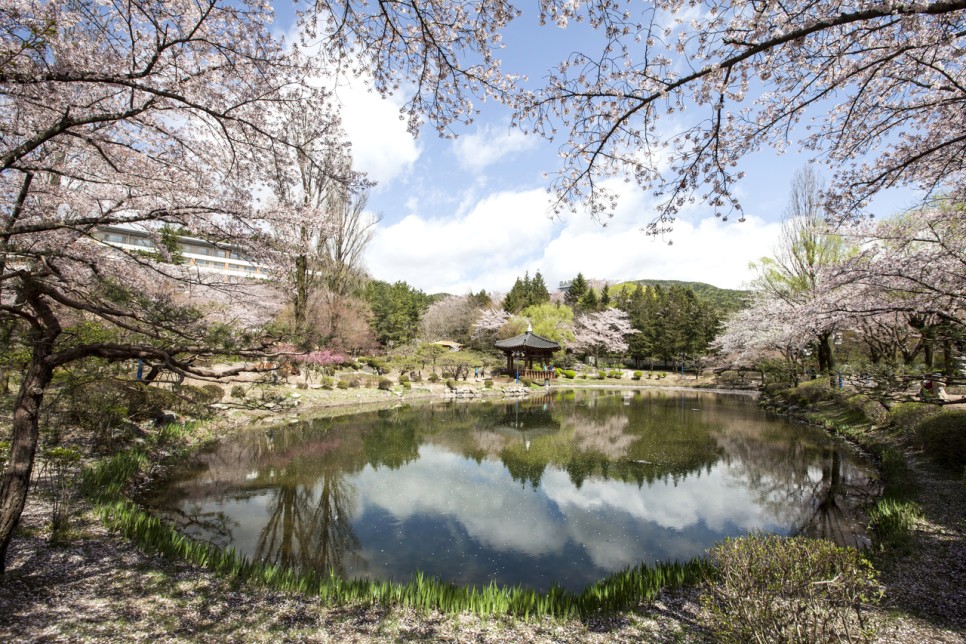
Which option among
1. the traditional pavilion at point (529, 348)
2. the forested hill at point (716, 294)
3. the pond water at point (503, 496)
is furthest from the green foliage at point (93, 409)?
the forested hill at point (716, 294)

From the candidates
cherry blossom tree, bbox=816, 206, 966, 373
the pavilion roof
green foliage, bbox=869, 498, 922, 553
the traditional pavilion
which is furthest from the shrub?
the traditional pavilion

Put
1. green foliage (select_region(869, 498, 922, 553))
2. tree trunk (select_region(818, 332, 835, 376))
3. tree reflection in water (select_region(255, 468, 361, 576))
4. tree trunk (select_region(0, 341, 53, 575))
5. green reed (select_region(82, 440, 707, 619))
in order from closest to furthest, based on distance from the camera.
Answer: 1. tree trunk (select_region(0, 341, 53, 575))
2. green reed (select_region(82, 440, 707, 619))
3. green foliage (select_region(869, 498, 922, 553))
4. tree reflection in water (select_region(255, 468, 361, 576))
5. tree trunk (select_region(818, 332, 835, 376))

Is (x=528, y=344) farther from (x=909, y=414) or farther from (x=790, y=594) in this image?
(x=790, y=594)

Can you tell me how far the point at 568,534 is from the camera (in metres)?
5.20

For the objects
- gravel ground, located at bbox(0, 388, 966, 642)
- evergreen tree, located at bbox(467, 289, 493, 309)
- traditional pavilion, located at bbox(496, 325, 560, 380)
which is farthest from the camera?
evergreen tree, located at bbox(467, 289, 493, 309)

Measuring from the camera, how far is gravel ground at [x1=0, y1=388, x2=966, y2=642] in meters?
2.58

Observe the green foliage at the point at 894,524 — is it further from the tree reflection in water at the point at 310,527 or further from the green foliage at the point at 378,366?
the green foliage at the point at 378,366

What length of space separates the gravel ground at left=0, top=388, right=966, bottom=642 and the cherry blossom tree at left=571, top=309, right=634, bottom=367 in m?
29.6

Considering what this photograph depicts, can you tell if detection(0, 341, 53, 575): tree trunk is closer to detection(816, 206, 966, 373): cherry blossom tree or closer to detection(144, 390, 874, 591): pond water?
detection(144, 390, 874, 591): pond water

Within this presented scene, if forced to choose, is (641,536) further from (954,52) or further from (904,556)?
(954,52)

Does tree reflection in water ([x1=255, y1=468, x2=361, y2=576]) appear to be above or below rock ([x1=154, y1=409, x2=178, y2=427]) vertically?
below

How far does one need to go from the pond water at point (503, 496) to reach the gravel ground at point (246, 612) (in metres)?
1.08

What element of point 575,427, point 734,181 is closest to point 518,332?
point 575,427

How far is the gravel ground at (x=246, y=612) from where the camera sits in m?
2.58
